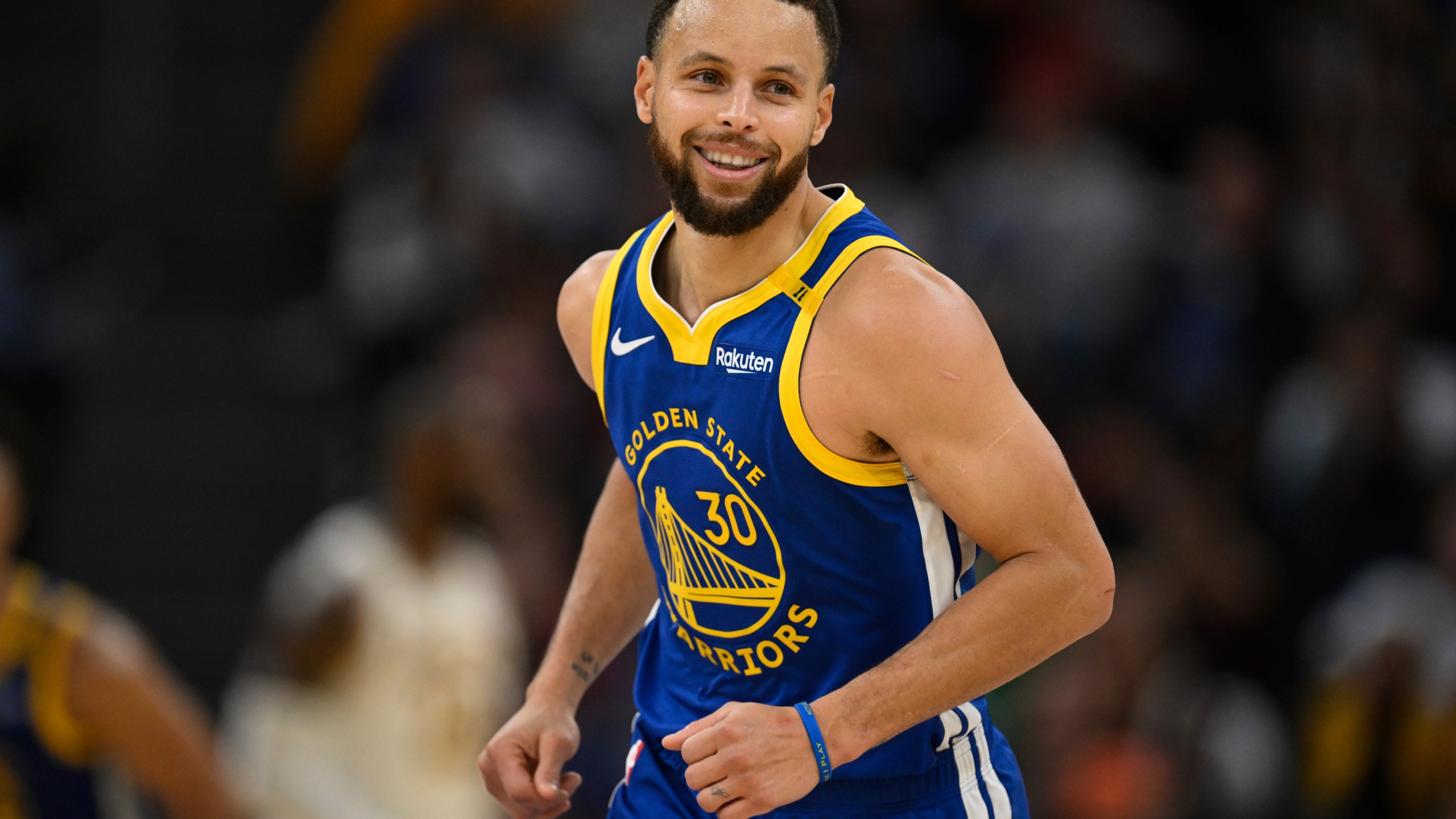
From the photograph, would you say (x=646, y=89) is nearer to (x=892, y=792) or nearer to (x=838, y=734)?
(x=838, y=734)

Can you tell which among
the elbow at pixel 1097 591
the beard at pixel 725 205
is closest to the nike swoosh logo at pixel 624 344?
the beard at pixel 725 205

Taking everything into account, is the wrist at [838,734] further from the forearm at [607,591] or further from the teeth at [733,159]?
the teeth at [733,159]

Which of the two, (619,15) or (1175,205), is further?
(619,15)

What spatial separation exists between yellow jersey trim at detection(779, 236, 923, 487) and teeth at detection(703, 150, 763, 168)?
239 millimetres

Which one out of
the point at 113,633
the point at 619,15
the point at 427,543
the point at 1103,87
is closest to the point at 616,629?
the point at 113,633

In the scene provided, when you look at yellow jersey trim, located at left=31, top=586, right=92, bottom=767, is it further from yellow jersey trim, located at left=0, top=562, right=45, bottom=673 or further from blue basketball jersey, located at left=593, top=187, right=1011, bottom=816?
blue basketball jersey, located at left=593, top=187, right=1011, bottom=816

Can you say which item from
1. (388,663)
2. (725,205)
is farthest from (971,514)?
(388,663)

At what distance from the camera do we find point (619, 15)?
10648mm

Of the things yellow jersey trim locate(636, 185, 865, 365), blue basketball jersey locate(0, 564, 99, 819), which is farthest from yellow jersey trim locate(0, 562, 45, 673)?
yellow jersey trim locate(636, 185, 865, 365)

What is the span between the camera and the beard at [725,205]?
2945mm

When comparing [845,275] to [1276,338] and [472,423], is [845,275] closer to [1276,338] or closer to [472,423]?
[472,423]

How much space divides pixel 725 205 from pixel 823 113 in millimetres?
279

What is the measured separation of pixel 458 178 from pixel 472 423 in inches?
123

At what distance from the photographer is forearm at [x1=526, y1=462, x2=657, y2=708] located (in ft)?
11.5
